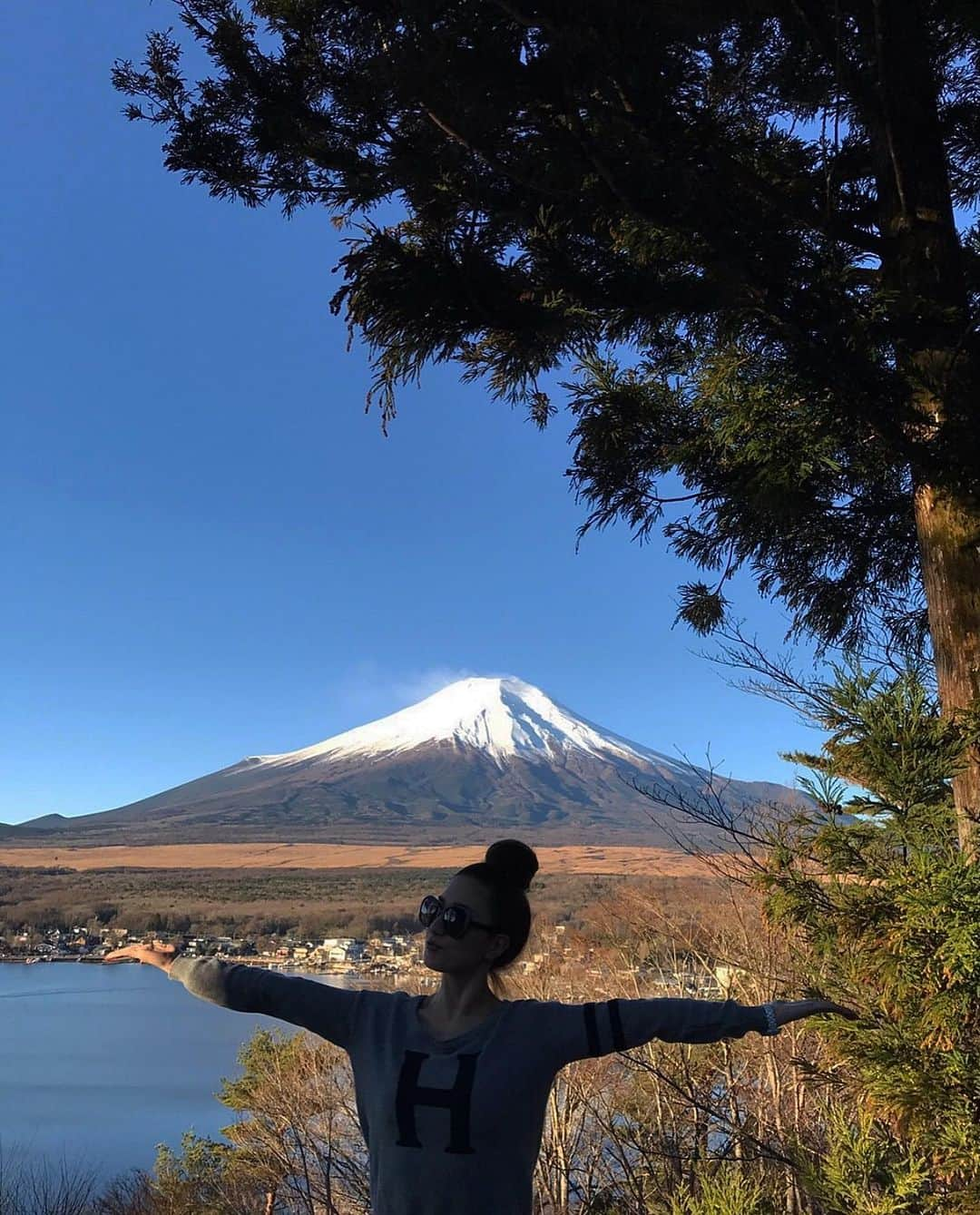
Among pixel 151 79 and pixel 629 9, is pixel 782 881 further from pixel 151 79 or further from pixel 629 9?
pixel 151 79

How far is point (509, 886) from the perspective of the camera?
1.35m

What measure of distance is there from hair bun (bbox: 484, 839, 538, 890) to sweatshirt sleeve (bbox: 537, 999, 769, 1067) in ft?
0.60

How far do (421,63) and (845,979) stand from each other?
6.54 ft

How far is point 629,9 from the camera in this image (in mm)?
1919

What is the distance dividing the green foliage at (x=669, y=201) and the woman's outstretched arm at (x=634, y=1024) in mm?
1258

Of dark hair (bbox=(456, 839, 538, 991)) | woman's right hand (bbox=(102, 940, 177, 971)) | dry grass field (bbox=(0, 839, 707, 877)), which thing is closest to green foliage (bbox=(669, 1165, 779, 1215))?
dark hair (bbox=(456, 839, 538, 991))

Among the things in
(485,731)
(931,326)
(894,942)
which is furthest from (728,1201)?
(485,731)

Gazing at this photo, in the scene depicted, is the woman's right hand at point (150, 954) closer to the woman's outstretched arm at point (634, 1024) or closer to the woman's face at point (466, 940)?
the woman's face at point (466, 940)

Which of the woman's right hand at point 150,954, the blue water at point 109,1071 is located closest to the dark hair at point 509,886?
the woman's right hand at point 150,954

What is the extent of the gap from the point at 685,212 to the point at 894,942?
4.82ft

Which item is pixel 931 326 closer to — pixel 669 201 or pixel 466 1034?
pixel 669 201

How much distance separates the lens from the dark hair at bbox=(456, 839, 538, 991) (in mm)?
1325

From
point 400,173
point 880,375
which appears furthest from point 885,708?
point 400,173

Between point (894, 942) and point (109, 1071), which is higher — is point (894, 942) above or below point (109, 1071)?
above
